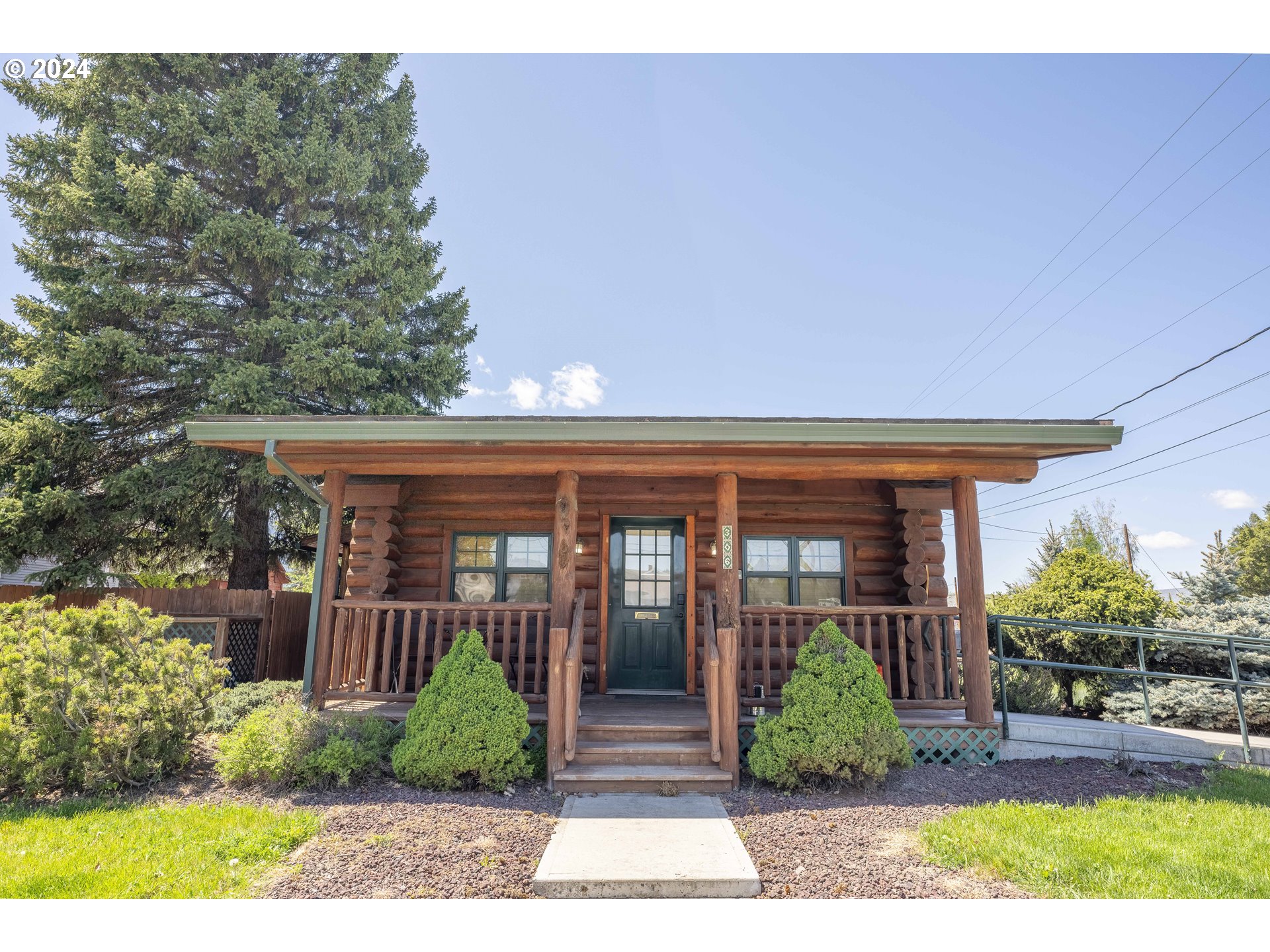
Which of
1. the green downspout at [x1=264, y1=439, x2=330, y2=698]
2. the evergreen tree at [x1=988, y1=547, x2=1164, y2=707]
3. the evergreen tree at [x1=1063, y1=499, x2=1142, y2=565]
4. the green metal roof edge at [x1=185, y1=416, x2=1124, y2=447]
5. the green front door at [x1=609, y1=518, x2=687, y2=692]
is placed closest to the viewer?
the green metal roof edge at [x1=185, y1=416, x2=1124, y2=447]

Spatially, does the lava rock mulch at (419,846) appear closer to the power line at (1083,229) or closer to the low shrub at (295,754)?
the low shrub at (295,754)

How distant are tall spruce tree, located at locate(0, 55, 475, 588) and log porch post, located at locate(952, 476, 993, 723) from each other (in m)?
10.4

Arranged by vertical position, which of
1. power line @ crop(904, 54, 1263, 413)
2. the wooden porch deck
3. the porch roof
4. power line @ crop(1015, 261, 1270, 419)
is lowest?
the wooden porch deck

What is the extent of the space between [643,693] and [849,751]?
3.40 meters

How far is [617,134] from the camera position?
795 inches

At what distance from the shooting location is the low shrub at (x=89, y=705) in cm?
561

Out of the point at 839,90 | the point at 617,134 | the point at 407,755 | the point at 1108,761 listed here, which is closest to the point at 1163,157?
the point at 839,90

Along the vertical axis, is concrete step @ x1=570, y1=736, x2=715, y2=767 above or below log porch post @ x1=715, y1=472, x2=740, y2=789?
below

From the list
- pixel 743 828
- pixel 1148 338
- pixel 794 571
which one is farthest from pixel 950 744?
pixel 1148 338

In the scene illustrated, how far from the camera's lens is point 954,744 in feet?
22.1

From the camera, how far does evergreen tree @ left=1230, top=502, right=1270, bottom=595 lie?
76.5ft

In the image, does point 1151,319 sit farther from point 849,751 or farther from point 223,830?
point 223,830

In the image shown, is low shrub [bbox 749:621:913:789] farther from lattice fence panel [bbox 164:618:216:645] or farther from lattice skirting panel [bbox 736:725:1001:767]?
lattice fence panel [bbox 164:618:216:645]

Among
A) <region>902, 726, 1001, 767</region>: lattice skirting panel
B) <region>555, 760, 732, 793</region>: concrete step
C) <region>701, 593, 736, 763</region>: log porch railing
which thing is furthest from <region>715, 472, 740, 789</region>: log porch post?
<region>902, 726, 1001, 767</region>: lattice skirting panel
